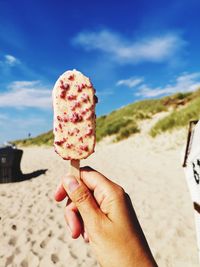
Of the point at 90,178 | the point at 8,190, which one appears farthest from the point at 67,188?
the point at 8,190

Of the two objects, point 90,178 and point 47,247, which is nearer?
point 90,178

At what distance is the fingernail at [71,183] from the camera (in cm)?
183

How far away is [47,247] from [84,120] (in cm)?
430

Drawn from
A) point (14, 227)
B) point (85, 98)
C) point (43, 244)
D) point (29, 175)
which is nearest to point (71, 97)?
point (85, 98)

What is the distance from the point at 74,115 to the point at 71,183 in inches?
16.0

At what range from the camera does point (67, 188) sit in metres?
1.85

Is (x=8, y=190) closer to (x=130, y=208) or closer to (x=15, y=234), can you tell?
(x=15, y=234)

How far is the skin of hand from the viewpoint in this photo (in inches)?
65.9

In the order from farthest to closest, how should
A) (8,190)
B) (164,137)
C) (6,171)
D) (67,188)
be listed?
(164,137) → (6,171) → (8,190) → (67,188)

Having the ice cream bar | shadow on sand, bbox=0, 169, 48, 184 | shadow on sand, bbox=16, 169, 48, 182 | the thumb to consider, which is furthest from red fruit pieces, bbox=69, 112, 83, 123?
shadow on sand, bbox=16, 169, 48, 182

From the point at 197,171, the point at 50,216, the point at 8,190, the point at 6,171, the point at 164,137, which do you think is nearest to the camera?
the point at 197,171

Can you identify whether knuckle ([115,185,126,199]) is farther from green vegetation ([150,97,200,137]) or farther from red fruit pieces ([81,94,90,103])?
green vegetation ([150,97,200,137])

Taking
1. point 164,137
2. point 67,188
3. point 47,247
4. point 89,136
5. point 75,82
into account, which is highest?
point 164,137

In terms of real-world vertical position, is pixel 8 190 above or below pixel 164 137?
below
